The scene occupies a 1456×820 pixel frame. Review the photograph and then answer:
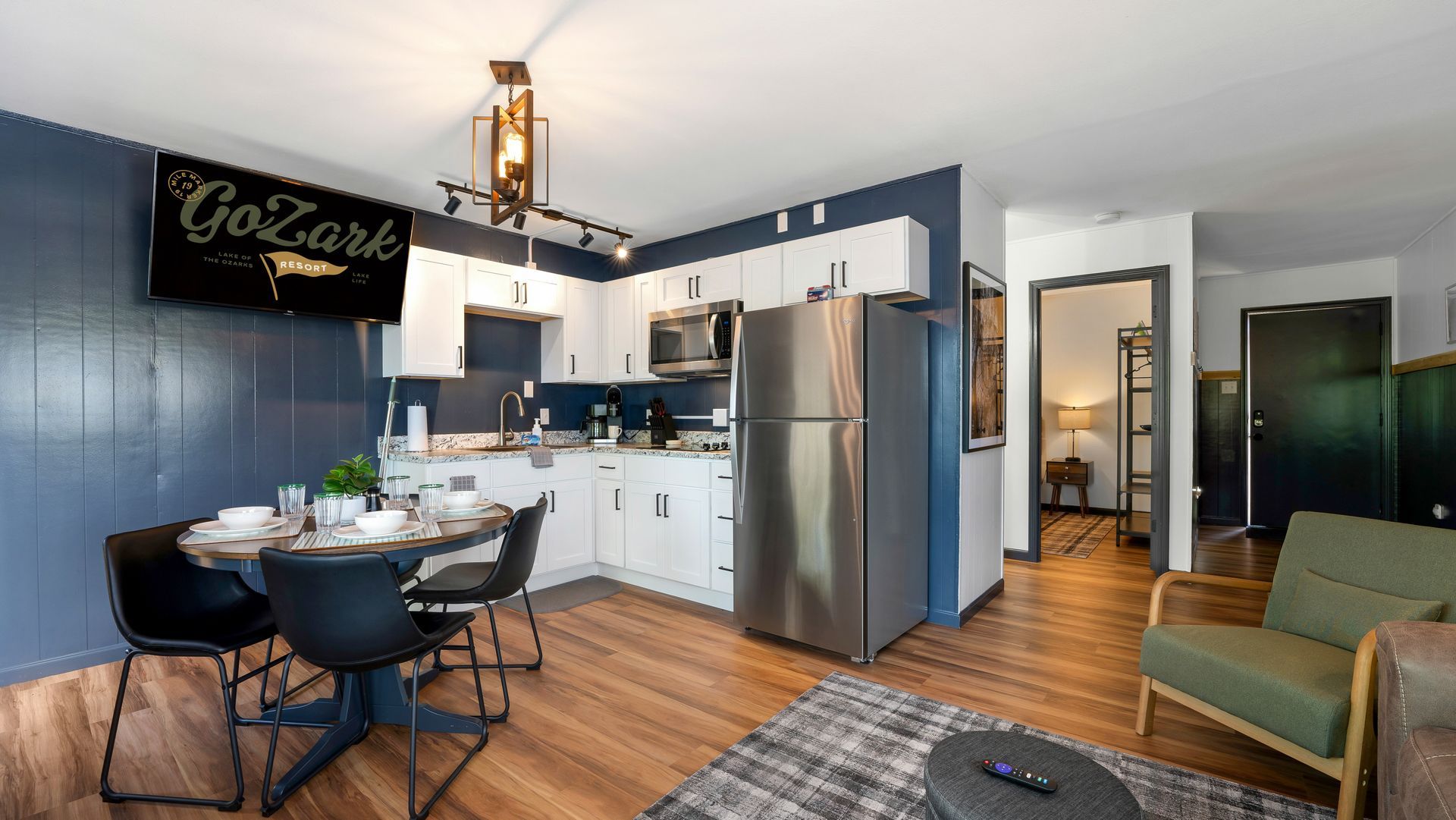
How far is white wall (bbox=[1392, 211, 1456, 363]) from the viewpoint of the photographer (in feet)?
14.6

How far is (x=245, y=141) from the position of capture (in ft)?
10.3

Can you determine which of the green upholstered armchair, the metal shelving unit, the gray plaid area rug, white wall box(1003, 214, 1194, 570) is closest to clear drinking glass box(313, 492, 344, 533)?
the gray plaid area rug

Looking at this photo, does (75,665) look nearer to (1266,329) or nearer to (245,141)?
(245,141)

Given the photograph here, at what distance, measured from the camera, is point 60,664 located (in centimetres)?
297

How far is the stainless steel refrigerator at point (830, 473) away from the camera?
119 inches

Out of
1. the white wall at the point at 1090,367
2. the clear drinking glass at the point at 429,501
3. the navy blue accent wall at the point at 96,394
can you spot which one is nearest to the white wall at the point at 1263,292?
the white wall at the point at 1090,367

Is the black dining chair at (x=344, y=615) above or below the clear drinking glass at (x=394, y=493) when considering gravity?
below

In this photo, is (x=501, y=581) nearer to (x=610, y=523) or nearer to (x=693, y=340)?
(x=610, y=523)

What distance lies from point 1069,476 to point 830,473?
511 centimetres

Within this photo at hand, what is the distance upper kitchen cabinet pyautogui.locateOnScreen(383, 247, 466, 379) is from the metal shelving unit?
5.54 meters

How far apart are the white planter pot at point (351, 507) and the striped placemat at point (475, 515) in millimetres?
281

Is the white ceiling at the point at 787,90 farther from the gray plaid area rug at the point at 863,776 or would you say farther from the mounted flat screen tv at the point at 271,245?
the gray plaid area rug at the point at 863,776

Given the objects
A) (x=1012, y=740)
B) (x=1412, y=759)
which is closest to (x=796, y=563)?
(x=1012, y=740)

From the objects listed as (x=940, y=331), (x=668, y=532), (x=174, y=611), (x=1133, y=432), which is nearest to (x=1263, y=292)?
(x=1133, y=432)
